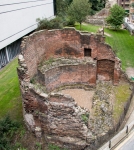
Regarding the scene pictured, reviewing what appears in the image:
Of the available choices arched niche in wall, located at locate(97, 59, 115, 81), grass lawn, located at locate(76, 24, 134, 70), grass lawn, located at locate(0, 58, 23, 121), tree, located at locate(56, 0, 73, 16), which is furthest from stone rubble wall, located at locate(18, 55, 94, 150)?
tree, located at locate(56, 0, 73, 16)

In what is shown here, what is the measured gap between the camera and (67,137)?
9.89 m

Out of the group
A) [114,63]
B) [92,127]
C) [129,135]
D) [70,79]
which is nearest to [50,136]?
[92,127]

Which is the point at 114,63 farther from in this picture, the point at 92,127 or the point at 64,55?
the point at 92,127

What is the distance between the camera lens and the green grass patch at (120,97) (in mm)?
12469

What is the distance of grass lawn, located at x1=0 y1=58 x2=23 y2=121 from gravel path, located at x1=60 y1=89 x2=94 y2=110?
14.1ft

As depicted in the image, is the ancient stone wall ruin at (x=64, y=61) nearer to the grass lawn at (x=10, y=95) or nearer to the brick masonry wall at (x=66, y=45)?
the brick masonry wall at (x=66, y=45)

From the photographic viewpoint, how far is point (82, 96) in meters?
15.7

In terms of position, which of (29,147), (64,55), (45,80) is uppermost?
(64,55)

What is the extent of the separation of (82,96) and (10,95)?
6067 millimetres

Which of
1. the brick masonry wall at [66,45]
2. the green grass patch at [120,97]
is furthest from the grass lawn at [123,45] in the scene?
the green grass patch at [120,97]

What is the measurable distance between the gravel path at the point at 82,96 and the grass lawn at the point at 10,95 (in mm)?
4298

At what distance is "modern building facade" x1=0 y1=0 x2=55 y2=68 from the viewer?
23.3 metres

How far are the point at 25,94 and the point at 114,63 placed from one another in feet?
30.2

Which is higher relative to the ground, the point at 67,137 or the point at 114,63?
the point at 114,63
